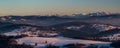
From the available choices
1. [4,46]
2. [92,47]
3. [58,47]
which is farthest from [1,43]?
[92,47]

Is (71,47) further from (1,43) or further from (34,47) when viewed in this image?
(1,43)

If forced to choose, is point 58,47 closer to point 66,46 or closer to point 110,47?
point 66,46

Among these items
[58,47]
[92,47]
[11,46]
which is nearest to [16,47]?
[11,46]

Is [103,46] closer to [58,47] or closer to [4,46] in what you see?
[58,47]

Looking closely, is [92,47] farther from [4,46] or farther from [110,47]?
[4,46]

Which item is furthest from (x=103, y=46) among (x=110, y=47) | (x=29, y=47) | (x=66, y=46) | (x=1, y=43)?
(x=1, y=43)
